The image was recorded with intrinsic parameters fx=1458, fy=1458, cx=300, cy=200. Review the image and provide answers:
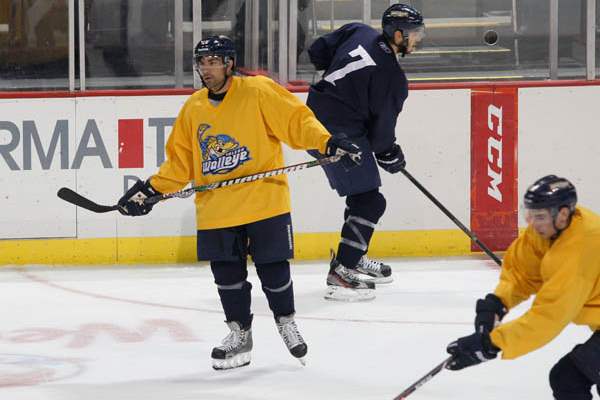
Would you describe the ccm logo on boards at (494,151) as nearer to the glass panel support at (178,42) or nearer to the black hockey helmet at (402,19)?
the black hockey helmet at (402,19)

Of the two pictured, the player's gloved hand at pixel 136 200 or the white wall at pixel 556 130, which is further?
the white wall at pixel 556 130

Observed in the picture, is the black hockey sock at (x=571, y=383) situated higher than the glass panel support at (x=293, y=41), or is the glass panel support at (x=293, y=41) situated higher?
the glass panel support at (x=293, y=41)

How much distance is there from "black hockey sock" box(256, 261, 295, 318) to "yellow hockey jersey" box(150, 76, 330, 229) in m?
0.16

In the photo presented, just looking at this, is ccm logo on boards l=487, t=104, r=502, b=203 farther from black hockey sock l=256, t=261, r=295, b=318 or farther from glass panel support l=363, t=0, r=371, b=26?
black hockey sock l=256, t=261, r=295, b=318

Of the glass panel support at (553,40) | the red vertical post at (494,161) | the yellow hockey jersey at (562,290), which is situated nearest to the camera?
the yellow hockey jersey at (562,290)

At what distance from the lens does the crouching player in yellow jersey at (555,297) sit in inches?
117

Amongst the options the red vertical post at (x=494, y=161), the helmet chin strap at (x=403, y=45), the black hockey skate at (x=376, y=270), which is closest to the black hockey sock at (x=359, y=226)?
the black hockey skate at (x=376, y=270)

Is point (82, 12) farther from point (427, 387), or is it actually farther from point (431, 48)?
point (427, 387)

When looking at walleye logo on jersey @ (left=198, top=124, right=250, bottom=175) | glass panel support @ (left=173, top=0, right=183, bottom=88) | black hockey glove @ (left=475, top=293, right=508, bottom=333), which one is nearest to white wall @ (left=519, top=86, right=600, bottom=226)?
glass panel support @ (left=173, top=0, right=183, bottom=88)

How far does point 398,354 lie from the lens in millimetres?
4508

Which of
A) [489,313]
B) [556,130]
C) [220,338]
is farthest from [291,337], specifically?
[556,130]

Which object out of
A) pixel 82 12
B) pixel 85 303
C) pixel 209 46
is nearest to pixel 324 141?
pixel 209 46

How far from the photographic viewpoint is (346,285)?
213 inches

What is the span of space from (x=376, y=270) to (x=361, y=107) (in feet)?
2.37
